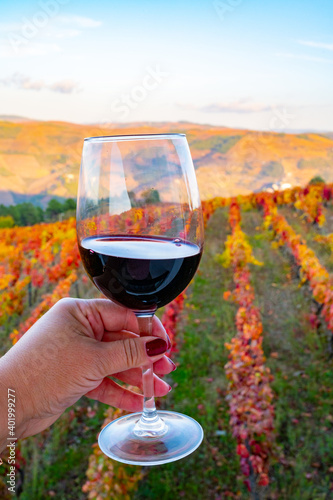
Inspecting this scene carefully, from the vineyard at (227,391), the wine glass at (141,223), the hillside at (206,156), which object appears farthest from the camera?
the hillside at (206,156)

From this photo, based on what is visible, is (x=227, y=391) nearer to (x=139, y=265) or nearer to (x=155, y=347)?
(x=155, y=347)

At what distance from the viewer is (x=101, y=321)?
1458 mm

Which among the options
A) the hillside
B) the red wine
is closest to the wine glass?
the red wine

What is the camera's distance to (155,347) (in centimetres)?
118

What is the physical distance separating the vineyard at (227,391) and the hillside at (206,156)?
8263mm

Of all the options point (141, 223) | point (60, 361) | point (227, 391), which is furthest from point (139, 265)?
point (227, 391)

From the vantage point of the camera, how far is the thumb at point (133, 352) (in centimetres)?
118

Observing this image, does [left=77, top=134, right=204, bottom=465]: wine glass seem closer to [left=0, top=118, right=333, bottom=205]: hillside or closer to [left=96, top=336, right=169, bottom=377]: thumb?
[left=96, top=336, right=169, bottom=377]: thumb

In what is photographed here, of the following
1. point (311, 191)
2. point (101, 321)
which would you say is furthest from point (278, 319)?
point (311, 191)

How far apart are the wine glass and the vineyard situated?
0.17ft

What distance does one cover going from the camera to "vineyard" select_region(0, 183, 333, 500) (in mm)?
3504

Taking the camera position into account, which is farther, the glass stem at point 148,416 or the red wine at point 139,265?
the glass stem at point 148,416

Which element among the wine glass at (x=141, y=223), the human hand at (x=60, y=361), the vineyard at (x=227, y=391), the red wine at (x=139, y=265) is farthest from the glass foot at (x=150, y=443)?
the vineyard at (x=227, y=391)

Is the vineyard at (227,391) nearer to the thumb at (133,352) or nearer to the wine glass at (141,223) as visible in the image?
the wine glass at (141,223)
